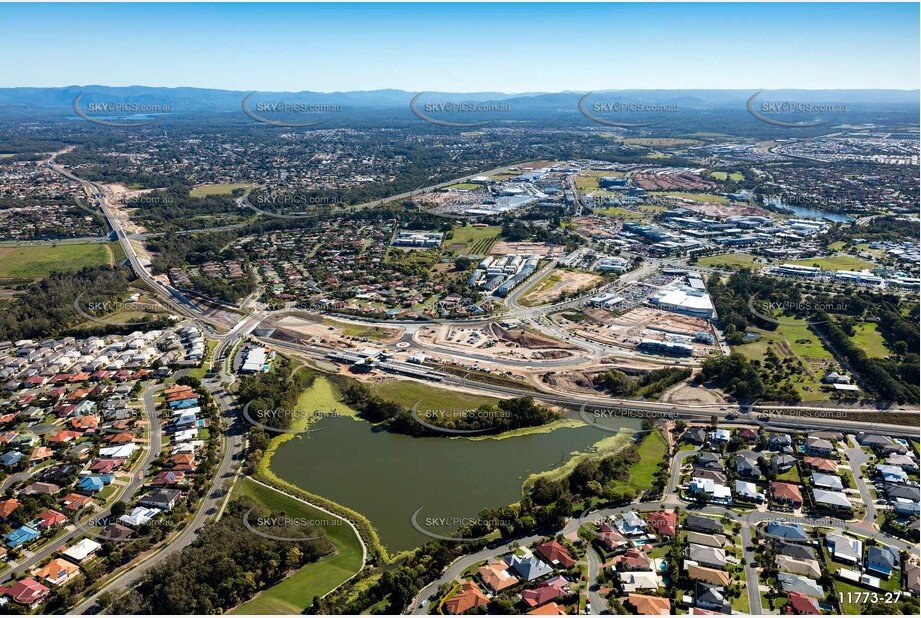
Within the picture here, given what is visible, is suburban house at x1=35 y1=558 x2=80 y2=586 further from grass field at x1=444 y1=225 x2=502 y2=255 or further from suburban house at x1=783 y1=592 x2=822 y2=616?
grass field at x1=444 y1=225 x2=502 y2=255

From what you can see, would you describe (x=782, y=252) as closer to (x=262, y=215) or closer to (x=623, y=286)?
(x=623, y=286)

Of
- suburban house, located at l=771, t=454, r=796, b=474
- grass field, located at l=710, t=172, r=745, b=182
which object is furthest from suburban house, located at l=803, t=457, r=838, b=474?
grass field, located at l=710, t=172, r=745, b=182

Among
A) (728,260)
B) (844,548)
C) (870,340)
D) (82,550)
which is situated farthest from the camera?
(728,260)

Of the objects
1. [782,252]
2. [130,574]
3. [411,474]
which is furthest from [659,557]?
[782,252]

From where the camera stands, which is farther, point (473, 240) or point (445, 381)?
point (473, 240)

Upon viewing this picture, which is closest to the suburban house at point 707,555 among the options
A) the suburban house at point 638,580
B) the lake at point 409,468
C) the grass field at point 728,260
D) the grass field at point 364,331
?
the suburban house at point 638,580

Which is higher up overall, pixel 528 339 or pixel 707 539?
pixel 528 339

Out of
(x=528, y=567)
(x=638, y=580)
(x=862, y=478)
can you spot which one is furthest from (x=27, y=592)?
(x=862, y=478)

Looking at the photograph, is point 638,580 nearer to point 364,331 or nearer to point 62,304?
point 364,331
